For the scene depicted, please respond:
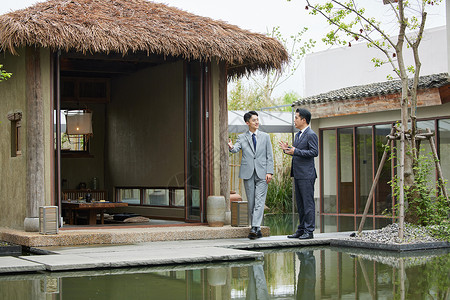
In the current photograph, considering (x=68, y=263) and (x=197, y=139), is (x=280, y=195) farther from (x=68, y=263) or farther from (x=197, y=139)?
(x=68, y=263)

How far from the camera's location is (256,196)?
9438 millimetres

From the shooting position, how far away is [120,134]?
586 inches

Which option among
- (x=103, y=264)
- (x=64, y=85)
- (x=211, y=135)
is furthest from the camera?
(x=64, y=85)

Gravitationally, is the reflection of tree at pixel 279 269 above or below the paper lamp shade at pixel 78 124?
below

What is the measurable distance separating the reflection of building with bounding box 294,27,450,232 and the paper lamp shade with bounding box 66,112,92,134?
5.16 m

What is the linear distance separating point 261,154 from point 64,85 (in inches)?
262

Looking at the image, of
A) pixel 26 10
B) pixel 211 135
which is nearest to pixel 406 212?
pixel 211 135

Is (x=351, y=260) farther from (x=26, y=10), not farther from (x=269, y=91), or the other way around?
(x=269, y=91)

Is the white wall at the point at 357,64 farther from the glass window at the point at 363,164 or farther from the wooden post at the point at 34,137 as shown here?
the wooden post at the point at 34,137

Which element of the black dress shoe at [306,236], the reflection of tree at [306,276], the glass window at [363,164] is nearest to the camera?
the reflection of tree at [306,276]

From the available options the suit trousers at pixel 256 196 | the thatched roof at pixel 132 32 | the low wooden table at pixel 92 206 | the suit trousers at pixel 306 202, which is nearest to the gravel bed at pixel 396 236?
the suit trousers at pixel 306 202

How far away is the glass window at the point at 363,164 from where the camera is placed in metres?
15.6

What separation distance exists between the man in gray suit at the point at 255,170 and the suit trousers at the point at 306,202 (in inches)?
17.5

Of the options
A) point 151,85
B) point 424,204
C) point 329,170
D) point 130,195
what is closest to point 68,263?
point 424,204
